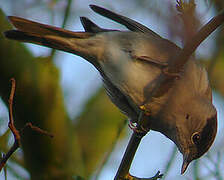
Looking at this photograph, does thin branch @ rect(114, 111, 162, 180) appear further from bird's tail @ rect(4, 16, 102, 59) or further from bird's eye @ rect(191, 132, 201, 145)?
bird's tail @ rect(4, 16, 102, 59)

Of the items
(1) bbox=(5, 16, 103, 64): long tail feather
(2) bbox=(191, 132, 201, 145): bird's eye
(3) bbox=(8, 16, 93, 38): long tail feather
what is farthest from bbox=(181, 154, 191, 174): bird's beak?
(3) bbox=(8, 16, 93, 38): long tail feather

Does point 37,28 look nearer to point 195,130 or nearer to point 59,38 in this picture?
point 59,38

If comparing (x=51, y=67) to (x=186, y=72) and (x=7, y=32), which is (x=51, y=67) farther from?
(x=186, y=72)

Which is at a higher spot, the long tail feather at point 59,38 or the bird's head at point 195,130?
the long tail feather at point 59,38

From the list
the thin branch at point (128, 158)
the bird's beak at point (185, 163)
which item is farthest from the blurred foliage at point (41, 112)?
the thin branch at point (128, 158)

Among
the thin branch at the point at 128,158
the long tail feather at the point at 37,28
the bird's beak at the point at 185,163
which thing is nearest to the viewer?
the thin branch at the point at 128,158

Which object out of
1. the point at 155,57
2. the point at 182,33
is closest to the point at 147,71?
the point at 155,57

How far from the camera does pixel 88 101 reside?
24.6 ft

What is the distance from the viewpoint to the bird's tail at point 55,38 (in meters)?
3.88

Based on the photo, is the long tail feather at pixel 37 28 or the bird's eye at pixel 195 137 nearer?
the bird's eye at pixel 195 137

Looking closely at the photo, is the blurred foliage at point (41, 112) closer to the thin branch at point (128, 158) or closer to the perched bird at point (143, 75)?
the perched bird at point (143, 75)

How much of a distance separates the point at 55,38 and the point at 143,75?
3.12 feet

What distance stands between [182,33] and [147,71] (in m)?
1.84

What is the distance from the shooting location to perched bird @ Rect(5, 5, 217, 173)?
3639 millimetres
